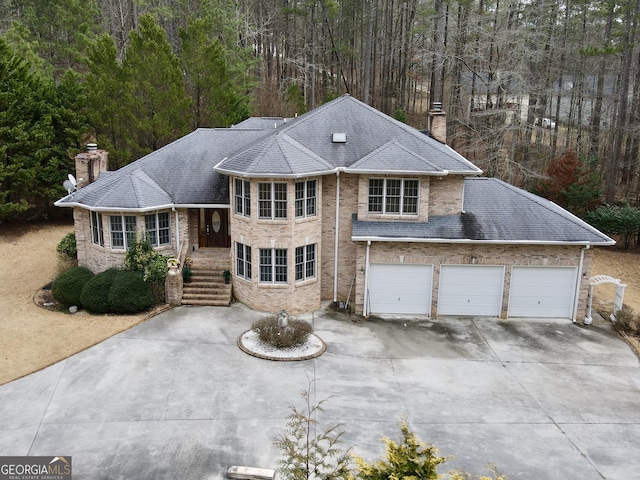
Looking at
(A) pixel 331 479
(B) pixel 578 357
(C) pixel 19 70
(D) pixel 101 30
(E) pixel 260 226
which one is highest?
(D) pixel 101 30

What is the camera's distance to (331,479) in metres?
8.77

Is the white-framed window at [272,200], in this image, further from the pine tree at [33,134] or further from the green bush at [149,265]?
the pine tree at [33,134]

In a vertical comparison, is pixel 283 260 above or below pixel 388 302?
above

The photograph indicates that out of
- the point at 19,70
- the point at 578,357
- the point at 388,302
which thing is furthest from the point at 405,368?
the point at 19,70

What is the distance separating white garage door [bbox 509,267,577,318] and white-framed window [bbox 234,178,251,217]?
10024mm

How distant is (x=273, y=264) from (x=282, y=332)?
3.14 metres

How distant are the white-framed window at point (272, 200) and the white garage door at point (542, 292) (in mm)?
8793

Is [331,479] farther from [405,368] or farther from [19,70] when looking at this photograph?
[19,70]

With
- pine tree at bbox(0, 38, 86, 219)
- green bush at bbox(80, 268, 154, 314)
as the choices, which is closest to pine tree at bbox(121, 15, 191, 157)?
pine tree at bbox(0, 38, 86, 219)

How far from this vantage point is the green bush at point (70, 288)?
19.7 m

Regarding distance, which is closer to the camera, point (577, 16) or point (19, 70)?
point (19, 70)

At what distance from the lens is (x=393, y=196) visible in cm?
2006

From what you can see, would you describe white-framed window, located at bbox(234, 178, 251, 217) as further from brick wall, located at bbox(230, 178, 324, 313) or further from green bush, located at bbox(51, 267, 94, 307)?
green bush, located at bbox(51, 267, 94, 307)

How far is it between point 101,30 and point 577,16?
35.6 m
